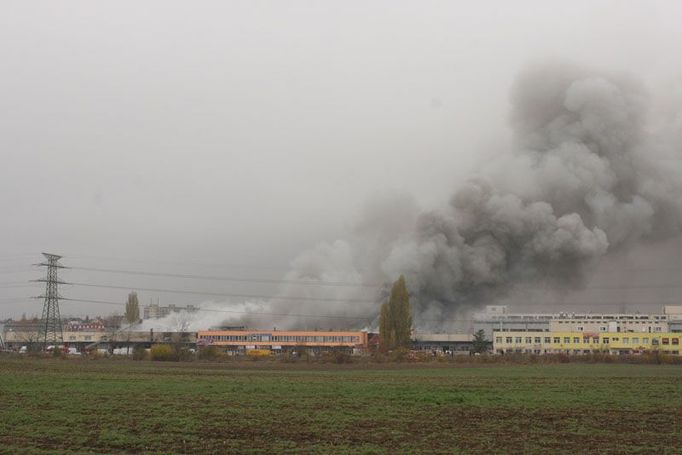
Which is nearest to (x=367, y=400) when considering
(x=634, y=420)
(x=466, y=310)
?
(x=634, y=420)

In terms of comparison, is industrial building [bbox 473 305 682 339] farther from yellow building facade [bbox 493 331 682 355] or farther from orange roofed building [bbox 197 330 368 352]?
orange roofed building [bbox 197 330 368 352]

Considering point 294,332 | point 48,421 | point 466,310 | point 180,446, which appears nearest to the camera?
point 180,446

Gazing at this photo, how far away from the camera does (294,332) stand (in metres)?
115

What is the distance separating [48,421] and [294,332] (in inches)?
3710

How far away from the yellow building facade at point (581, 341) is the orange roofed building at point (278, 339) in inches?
828

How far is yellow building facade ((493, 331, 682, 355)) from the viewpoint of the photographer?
106125 millimetres

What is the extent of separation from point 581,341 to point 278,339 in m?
45.4

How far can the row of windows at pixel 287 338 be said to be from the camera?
110 meters

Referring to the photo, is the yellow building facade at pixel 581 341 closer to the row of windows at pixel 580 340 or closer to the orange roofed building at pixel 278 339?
the row of windows at pixel 580 340

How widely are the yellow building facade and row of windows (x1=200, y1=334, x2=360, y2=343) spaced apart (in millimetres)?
21930

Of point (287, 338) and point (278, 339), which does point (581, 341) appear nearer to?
Result: point (287, 338)

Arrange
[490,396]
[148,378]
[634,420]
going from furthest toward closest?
[148,378] < [490,396] < [634,420]

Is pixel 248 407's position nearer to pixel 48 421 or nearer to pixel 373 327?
pixel 48 421

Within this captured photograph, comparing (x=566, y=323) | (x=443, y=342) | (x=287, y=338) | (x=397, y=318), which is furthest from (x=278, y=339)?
(x=566, y=323)
